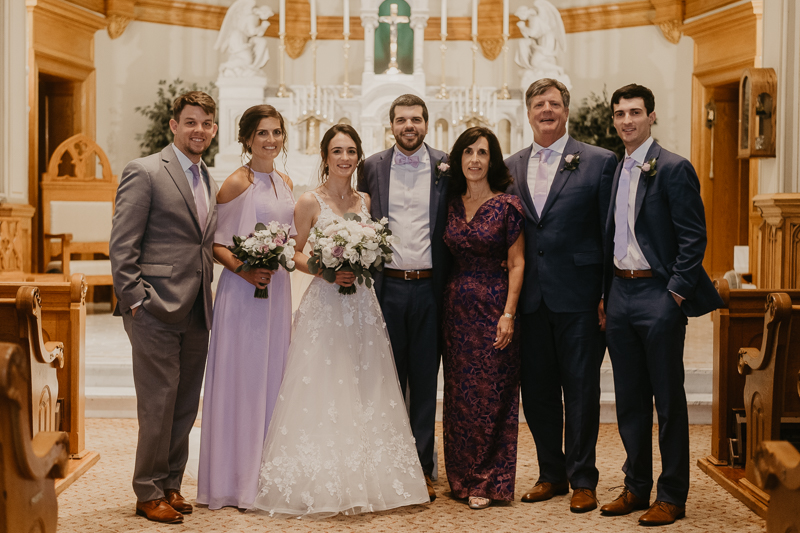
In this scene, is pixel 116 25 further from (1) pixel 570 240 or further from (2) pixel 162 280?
(1) pixel 570 240

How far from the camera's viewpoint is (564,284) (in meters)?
3.71

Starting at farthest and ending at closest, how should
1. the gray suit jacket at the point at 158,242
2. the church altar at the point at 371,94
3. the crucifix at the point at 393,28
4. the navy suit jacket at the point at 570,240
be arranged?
the crucifix at the point at 393,28, the church altar at the point at 371,94, the navy suit jacket at the point at 570,240, the gray suit jacket at the point at 158,242

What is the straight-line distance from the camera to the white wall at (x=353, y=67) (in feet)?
32.2

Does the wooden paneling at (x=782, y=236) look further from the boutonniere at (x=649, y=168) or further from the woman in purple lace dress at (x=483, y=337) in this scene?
the woman in purple lace dress at (x=483, y=337)

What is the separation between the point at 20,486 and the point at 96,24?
28.6 feet

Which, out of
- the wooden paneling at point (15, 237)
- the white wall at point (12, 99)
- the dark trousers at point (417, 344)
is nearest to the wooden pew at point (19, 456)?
the dark trousers at point (417, 344)

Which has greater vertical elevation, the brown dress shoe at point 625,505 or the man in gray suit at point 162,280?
the man in gray suit at point 162,280

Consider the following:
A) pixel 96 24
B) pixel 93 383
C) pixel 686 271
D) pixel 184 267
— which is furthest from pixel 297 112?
pixel 686 271

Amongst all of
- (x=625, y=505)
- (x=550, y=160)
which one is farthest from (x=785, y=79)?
(x=625, y=505)

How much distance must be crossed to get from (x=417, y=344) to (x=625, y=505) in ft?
3.96

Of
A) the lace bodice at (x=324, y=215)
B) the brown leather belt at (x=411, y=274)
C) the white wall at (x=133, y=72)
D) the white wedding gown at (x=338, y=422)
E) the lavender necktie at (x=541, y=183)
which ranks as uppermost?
the white wall at (x=133, y=72)

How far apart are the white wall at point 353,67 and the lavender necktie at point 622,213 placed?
6630 mm

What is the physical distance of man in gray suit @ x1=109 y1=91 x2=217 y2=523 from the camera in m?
3.38

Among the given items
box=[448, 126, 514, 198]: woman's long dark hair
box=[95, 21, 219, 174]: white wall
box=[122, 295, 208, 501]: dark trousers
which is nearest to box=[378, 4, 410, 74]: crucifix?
box=[95, 21, 219, 174]: white wall
